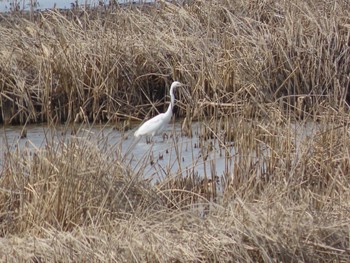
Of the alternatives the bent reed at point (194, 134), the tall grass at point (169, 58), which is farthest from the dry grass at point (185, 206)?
the tall grass at point (169, 58)

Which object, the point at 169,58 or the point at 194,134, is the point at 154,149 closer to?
the point at 194,134

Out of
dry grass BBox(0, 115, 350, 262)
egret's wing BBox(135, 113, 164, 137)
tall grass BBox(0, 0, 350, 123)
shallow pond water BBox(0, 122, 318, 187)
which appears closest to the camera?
dry grass BBox(0, 115, 350, 262)

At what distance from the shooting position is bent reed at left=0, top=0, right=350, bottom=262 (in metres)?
4.93

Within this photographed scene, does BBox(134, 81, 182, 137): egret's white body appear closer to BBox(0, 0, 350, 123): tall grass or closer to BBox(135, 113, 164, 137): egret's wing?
BBox(135, 113, 164, 137): egret's wing

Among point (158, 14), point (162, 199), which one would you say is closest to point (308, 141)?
point (162, 199)

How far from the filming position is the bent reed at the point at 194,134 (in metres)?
4.93

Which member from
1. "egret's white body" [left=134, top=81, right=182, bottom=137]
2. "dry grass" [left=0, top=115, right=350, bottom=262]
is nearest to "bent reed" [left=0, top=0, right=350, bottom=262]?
"dry grass" [left=0, top=115, right=350, bottom=262]

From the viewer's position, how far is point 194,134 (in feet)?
30.1

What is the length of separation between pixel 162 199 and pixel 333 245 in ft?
4.52

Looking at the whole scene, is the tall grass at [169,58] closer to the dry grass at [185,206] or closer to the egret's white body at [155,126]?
the egret's white body at [155,126]

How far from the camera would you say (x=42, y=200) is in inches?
223

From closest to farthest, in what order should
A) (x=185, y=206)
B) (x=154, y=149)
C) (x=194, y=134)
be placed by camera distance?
1. (x=185, y=206)
2. (x=154, y=149)
3. (x=194, y=134)

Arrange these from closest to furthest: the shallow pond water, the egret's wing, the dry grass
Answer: the dry grass < the shallow pond water < the egret's wing

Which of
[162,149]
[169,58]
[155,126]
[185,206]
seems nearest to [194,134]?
[155,126]
